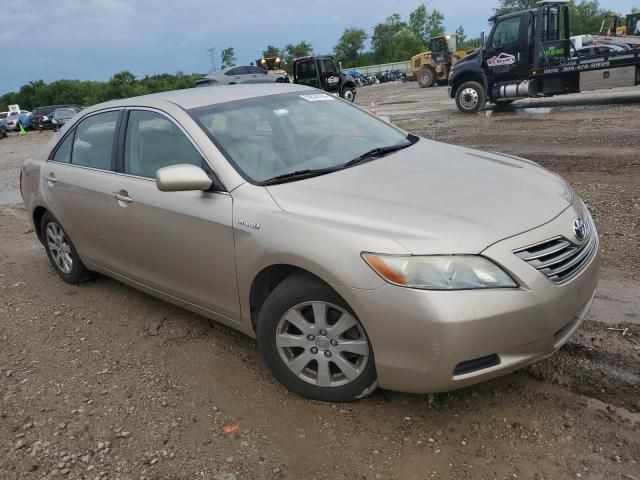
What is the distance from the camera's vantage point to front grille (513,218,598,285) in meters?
2.48

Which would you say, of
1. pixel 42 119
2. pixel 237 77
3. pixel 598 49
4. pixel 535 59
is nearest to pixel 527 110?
pixel 535 59

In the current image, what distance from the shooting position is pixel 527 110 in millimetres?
16469

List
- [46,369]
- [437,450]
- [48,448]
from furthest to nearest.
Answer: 1. [46,369]
2. [48,448]
3. [437,450]

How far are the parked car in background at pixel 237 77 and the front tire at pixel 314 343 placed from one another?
2400 cm

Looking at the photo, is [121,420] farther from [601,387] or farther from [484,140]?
[484,140]

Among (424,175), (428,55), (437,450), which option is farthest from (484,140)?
(428,55)

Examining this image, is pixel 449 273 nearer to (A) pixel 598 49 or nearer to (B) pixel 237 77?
(A) pixel 598 49

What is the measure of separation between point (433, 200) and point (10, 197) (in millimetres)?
10002

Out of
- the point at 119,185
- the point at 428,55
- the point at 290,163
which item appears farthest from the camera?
the point at 428,55

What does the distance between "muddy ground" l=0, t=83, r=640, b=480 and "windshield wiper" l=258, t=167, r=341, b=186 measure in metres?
1.15

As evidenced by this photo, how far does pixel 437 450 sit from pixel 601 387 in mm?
990

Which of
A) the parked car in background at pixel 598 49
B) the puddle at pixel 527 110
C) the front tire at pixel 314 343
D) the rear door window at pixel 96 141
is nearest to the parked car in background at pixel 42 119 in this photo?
the puddle at pixel 527 110

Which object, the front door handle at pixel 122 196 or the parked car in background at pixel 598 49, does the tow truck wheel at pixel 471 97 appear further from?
the front door handle at pixel 122 196

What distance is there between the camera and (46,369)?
3.59m
